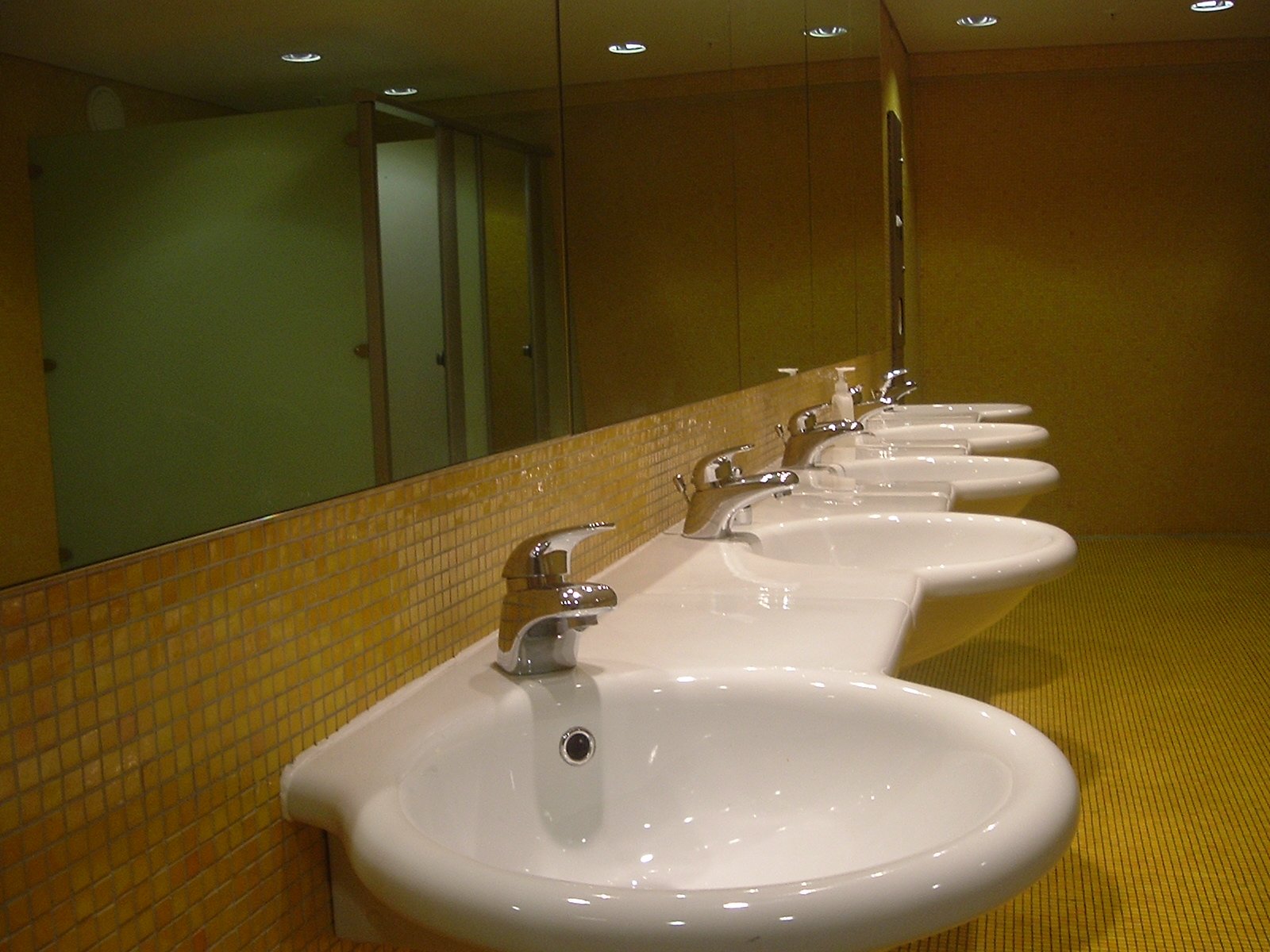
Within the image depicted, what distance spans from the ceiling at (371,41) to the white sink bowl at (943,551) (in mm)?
688

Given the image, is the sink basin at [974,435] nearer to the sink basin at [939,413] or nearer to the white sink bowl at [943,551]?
the sink basin at [939,413]

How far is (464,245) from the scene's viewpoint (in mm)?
1130

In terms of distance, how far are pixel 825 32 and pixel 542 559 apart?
248 centimetres

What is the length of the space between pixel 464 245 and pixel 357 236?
236mm

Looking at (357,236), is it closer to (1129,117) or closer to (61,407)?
(61,407)

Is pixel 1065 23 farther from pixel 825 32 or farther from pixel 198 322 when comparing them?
pixel 198 322

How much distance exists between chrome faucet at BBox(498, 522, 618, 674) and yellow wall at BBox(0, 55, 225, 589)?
0.42 metres

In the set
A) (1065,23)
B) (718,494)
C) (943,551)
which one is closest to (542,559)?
(718,494)

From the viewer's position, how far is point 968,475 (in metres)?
2.58

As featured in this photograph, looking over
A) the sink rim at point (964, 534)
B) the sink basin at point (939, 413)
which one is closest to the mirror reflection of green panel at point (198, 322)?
the sink rim at point (964, 534)

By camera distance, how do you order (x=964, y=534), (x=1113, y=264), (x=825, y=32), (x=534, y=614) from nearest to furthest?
1. (x=534, y=614)
2. (x=964, y=534)
3. (x=825, y=32)
4. (x=1113, y=264)

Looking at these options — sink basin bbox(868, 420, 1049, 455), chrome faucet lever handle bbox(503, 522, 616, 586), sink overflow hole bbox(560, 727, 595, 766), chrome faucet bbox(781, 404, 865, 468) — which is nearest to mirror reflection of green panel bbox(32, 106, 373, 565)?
chrome faucet lever handle bbox(503, 522, 616, 586)

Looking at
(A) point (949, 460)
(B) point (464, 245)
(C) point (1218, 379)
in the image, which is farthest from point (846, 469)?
(C) point (1218, 379)

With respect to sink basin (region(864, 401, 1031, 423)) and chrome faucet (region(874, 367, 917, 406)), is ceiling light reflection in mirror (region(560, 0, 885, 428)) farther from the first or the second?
chrome faucet (region(874, 367, 917, 406))
